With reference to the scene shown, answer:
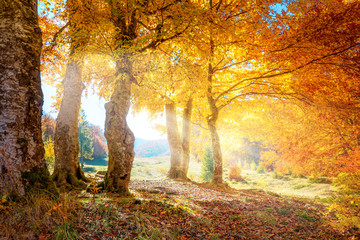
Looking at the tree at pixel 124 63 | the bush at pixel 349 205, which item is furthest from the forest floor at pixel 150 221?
the tree at pixel 124 63

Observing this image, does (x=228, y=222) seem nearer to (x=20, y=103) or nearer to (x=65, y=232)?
(x=65, y=232)

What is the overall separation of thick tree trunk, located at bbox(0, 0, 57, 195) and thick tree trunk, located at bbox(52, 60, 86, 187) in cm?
273

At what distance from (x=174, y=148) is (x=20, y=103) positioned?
314 inches

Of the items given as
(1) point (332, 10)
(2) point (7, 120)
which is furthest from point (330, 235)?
(2) point (7, 120)

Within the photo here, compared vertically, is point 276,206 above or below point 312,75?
below

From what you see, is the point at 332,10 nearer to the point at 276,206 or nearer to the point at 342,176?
the point at 342,176

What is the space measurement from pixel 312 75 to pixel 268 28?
8.46 ft

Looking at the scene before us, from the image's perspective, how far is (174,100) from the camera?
9.58 meters

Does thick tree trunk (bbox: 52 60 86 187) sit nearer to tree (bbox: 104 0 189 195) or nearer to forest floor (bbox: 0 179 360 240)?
tree (bbox: 104 0 189 195)

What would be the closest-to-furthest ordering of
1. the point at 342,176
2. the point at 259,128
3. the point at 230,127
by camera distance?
1. the point at 342,176
2. the point at 259,128
3. the point at 230,127

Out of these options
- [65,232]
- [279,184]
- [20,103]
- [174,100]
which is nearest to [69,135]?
[20,103]

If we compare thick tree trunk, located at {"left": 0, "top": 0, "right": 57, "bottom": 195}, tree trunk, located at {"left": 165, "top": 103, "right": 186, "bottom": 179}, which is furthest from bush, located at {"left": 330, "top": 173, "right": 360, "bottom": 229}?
tree trunk, located at {"left": 165, "top": 103, "right": 186, "bottom": 179}

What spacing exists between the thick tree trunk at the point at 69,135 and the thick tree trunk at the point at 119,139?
1716 millimetres

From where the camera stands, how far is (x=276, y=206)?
5902 millimetres
